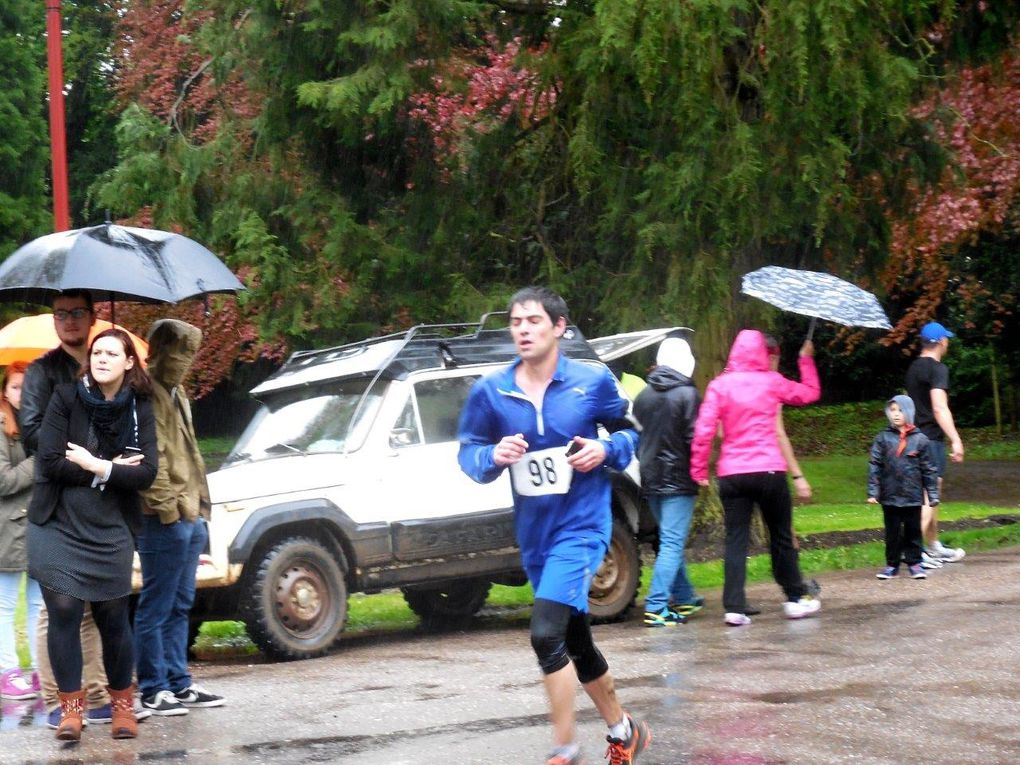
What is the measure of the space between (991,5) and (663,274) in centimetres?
444

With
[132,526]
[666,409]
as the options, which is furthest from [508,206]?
[132,526]

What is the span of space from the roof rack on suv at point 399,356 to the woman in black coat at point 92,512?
364 centimetres

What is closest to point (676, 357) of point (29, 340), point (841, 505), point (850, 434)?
point (29, 340)

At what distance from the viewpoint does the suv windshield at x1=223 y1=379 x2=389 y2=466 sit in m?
10.6

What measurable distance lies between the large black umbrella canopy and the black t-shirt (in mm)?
7315

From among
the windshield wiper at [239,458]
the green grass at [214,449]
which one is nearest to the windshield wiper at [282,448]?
the windshield wiper at [239,458]

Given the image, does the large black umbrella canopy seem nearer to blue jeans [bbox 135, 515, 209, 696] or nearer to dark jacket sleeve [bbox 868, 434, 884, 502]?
blue jeans [bbox 135, 515, 209, 696]

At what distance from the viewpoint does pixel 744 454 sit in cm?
1028

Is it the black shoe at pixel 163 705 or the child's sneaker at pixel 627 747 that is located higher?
the child's sneaker at pixel 627 747

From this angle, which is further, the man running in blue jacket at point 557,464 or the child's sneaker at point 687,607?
the child's sneaker at point 687,607

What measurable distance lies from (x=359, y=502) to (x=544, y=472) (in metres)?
4.39

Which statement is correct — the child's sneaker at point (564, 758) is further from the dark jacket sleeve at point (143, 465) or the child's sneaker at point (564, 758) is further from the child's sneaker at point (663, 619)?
the child's sneaker at point (663, 619)

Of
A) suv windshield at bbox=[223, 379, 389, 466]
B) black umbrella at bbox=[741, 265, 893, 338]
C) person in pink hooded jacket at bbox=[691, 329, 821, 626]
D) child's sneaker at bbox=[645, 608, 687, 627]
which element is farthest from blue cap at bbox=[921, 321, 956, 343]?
suv windshield at bbox=[223, 379, 389, 466]

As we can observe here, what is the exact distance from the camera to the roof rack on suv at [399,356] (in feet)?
35.4
